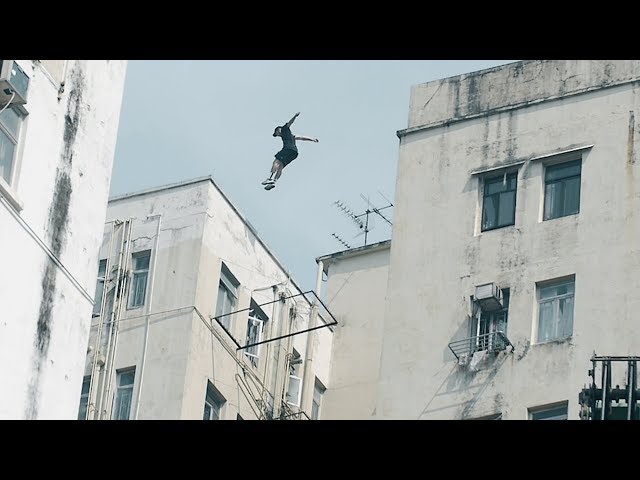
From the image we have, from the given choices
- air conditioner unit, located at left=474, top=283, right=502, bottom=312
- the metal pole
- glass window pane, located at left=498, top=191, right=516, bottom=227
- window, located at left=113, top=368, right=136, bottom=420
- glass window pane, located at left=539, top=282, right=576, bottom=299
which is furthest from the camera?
window, located at left=113, top=368, right=136, bottom=420

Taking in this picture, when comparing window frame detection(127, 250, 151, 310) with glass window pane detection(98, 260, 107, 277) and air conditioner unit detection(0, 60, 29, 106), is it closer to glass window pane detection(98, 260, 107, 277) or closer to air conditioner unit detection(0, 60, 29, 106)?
glass window pane detection(98, 260, 107, 277)

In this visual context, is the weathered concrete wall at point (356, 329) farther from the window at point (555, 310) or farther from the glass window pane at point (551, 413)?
the glass window pane at point (551, 413)

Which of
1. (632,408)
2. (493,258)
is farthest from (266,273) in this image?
(632,408)

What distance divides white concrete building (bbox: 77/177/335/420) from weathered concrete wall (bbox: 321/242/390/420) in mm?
1717

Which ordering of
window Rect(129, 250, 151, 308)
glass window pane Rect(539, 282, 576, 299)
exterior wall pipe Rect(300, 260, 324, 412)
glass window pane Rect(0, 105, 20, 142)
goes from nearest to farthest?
glass window pane Rect(0, 105, 20, 142)
glass window pane Rect(539, 282, 576, 299)
window Rect(129, 250, 151, 308)
exterior wall pipe Rect(300, 260, 324, 412)

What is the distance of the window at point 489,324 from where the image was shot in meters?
28.9

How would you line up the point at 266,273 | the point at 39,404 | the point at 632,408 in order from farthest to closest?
1. the point at 266,273
2. the point at 632,408
3. the point at 39,404

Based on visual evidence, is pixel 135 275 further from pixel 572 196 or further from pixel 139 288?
pixel 572 196

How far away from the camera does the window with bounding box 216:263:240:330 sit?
3247 centimetres

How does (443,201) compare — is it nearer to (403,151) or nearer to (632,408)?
(403,151)

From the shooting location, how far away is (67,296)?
21.2 meters

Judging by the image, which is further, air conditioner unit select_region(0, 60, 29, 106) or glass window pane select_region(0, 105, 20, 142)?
glass window pane select_region(0, 105, 20, 142)

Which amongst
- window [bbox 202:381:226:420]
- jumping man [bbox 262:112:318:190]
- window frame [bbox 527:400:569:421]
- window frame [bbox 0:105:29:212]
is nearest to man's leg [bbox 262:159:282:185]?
jumping man [bbox 262:112:318:190]
